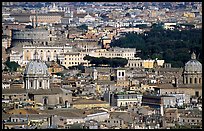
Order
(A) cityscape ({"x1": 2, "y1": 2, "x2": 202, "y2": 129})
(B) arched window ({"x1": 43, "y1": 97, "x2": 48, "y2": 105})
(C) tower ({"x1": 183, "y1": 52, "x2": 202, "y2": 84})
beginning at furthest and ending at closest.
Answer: (C) tower ({"x1": 183, "y1": 52, "x2": 202, "y2": 84}), (B) arched window ({"x1": 43, "y1": 97, "x2": 48, "y2": 105}), (A) cityscape ({"x1": 2, "y1": 2, "x2": 202, "y2": 129})

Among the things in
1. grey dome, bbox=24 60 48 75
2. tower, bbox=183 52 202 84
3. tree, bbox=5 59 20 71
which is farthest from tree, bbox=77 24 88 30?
grey dome, bbox=24 60 48 75

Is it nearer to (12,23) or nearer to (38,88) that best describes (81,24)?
(12,23)

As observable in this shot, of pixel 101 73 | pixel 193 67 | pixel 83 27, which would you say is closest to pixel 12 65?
pixel 101 73

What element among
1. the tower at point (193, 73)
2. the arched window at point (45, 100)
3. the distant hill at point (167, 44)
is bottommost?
the distant hill at point (167, 44)

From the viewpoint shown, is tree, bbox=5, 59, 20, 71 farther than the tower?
Yes

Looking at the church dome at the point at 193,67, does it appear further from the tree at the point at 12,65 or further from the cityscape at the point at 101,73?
the tree at the point at 12,65

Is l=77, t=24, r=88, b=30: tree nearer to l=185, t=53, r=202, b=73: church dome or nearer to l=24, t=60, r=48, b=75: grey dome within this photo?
l=185, t=53, r=202, b=73: church dome

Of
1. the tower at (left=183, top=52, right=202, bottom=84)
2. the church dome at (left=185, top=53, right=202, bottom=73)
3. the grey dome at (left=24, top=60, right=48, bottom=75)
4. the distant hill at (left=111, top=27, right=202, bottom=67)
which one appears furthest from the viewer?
the distant hill at (left=111, top=27, right=202, bottom=67)

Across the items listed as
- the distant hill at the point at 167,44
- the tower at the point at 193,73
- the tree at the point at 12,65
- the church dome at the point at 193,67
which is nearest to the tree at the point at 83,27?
the distant hill at the point at 167,44
